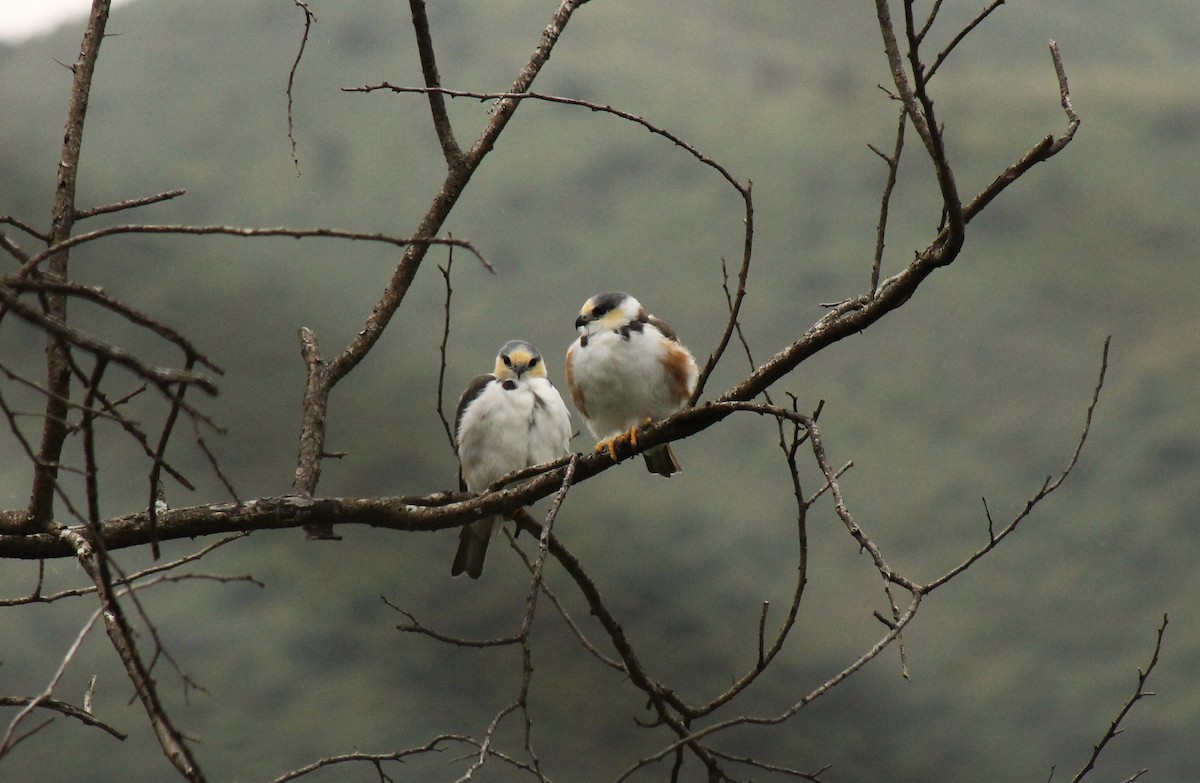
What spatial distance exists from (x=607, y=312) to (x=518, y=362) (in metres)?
0.71

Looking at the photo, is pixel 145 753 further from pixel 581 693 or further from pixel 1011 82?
pixel 1011 82

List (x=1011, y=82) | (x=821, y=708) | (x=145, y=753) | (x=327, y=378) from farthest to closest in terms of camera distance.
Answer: (x=1011, y=82)
(x=821, y=708)
(x=145, y=753)
(x=327, y=378)

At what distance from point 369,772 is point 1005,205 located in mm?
3797

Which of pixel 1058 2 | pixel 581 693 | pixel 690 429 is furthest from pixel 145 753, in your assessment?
pixel 1058 2

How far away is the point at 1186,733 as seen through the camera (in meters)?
4.61

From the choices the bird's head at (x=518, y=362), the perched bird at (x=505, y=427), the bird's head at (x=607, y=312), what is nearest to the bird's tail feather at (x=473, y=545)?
the perched bird at (x=505, y=427)

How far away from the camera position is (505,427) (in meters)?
4.01

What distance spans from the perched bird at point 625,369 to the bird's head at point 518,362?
0.61 metres

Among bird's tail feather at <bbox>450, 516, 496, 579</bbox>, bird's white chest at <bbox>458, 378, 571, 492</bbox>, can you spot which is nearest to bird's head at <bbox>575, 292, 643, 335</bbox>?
bird's white chest at <bbox>458, 378, 571, 492</bbox>

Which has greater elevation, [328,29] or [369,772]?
[328,29]

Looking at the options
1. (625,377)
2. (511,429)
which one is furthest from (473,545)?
(625,377)

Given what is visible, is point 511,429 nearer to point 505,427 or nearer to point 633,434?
point 505,427

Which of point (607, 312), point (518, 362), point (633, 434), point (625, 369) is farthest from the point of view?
point (518, 362)

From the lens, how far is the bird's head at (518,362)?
415cm
